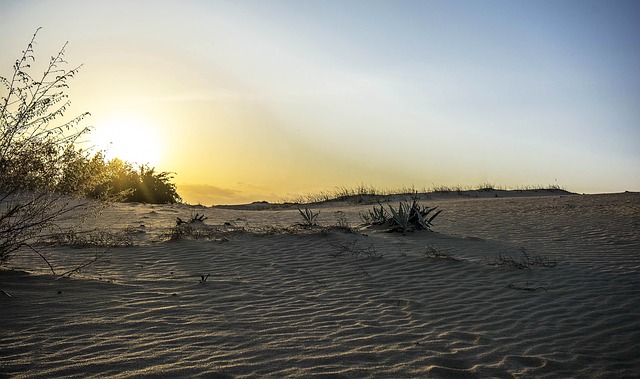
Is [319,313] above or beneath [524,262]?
beneath

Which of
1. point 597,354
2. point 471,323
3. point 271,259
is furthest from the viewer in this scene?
point 271,259

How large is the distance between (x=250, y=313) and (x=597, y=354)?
11.5ft

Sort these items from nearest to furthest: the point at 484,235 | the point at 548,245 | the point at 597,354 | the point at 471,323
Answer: the point at 597,354, the point at 471,323, the point at 548,245, the point at 484,235

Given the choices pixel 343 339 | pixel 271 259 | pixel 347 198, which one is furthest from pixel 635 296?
pixel 347 198

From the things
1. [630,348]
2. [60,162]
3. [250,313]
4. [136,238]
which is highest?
[60,162]

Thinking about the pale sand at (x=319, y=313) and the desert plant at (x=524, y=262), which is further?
→ the desert plant at (x=524, y=262)

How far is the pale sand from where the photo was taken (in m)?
4.02

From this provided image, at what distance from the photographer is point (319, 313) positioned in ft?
18.1

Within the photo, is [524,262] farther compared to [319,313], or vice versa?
[524,262]

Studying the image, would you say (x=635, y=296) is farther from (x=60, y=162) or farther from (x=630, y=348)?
(x=60, y=162)

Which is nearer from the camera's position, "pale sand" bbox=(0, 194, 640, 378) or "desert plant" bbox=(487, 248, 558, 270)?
"pale sand" bbox=(0, 194, 640, 378)

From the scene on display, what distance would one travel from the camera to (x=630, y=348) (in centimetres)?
462

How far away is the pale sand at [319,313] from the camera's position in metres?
4.02

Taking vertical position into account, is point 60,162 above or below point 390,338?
above
